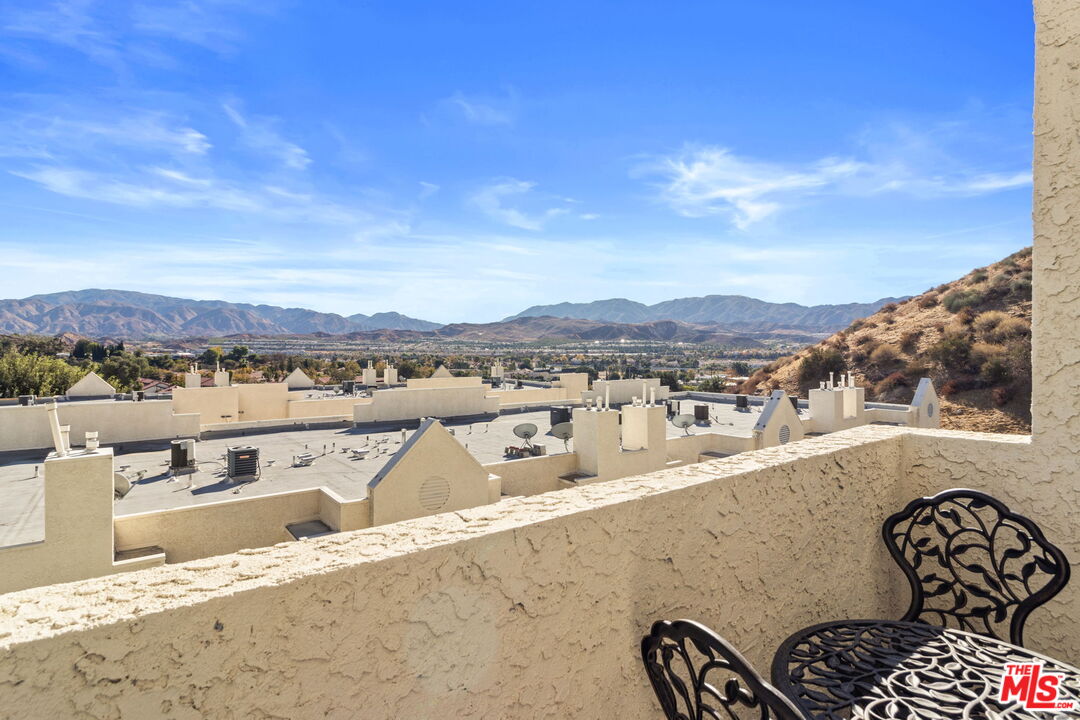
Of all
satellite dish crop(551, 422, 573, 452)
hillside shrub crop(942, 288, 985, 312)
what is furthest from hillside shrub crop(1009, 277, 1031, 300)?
satellite dish crop(551, 422, 573, 452)

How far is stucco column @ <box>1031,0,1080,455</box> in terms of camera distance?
261cm

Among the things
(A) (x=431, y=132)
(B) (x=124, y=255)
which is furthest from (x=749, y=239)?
(B) (x=124, y=255)

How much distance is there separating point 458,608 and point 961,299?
154ft

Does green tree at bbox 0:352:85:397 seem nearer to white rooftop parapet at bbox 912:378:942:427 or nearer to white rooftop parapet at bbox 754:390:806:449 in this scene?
white rooftop parapet at bbox 754:390:806:449

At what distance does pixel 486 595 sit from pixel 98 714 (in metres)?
0.91

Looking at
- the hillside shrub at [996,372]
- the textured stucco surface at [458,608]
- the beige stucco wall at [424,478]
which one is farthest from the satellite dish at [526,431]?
the hillside shrub at [996,372]

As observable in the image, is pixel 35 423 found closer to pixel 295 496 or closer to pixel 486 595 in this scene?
pixel 295 496

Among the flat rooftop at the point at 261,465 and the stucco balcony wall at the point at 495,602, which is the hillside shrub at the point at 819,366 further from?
the stucco balcony wall at the point at 495,602

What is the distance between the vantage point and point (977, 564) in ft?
9.22

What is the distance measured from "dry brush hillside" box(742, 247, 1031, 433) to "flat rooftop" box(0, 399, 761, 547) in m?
19.1

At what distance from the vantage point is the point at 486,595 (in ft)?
5.36

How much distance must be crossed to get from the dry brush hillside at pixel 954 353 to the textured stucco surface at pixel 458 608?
1155 inches

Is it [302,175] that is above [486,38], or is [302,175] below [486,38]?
above

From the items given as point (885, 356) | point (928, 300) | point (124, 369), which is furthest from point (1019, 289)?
point (124, 369)
